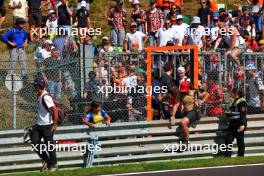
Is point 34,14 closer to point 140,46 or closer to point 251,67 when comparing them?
point 140,46

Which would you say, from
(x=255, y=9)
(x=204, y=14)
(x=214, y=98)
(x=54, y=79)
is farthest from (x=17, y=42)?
A: (x=255, y=9)

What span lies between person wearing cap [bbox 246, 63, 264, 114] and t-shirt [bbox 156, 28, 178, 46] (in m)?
2.97

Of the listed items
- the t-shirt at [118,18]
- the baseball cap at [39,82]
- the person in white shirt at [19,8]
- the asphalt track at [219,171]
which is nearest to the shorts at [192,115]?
the asphalt track at [219,171]

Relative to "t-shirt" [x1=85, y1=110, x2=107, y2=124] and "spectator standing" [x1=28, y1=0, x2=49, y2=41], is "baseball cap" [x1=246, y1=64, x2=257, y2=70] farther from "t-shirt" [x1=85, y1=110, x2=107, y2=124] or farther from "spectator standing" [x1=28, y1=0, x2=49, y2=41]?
"spectator standing" [x1=28, y1=0, x2=49, y2=41]

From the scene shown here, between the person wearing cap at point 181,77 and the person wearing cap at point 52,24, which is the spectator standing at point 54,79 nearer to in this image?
the person wearing cap at point 181,77

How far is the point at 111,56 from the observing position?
65.5 ft

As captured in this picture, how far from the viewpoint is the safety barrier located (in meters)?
19.0

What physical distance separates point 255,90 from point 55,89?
14.7ft

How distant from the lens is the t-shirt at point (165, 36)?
919 inches

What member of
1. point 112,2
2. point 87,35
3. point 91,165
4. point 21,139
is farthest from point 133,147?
point 112,2

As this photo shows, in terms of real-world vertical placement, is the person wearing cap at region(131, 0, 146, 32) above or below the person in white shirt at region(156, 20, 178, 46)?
above

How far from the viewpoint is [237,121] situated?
20312 mm

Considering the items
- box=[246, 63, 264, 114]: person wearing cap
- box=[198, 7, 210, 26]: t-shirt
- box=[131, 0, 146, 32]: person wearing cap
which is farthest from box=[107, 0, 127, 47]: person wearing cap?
box=[246, 63, 264, 114]: person wearing cap

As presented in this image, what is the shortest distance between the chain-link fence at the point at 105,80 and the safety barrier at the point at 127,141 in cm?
31
